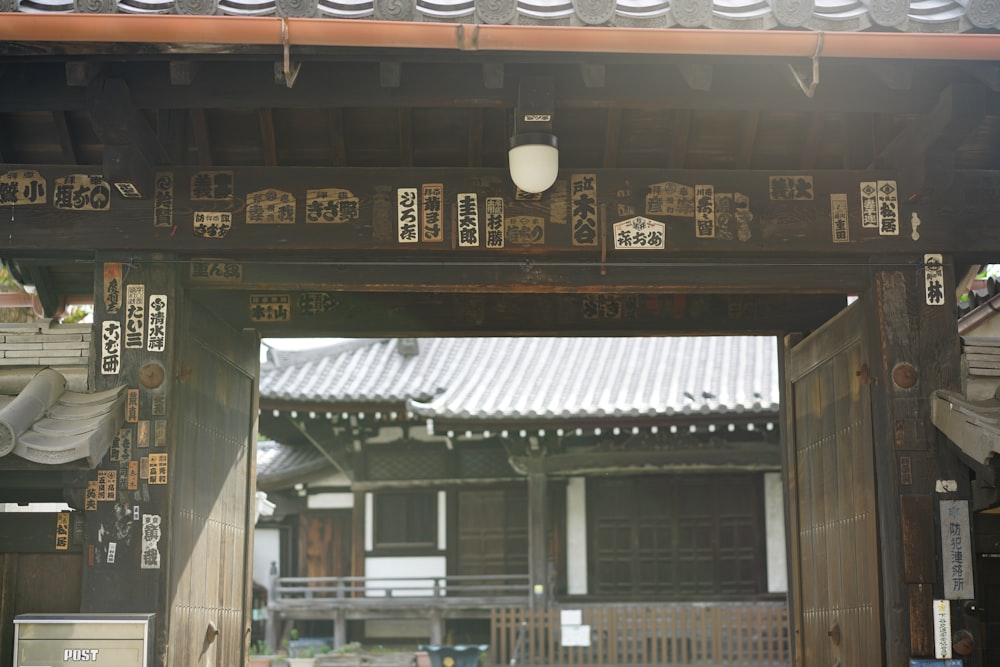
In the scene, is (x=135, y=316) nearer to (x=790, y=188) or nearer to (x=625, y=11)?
(x=625, y=11)

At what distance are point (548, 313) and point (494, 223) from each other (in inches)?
86.6

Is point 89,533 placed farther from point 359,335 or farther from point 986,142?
point 986,142

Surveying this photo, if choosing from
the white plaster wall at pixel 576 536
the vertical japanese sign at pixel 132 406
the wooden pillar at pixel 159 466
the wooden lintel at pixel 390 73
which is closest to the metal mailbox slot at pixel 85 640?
the wooden pillar at pixel 159 466

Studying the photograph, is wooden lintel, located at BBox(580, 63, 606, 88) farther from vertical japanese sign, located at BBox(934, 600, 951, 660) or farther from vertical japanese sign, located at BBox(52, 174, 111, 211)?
vertical japanese sign, located at BBox(934, 600, 951, 660)

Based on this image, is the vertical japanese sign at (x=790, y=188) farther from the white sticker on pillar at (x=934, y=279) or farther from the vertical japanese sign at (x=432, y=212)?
the vertical japanese sign at (x=432, y=212)

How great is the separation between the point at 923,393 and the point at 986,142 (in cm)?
182

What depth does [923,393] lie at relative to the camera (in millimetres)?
7695

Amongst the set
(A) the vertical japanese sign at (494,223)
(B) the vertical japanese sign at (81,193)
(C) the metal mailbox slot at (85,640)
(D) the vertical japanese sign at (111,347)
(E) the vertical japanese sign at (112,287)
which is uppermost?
(B) the vertical japanese sign at (81,193)

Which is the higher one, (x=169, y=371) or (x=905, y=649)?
(x=169, y=371)

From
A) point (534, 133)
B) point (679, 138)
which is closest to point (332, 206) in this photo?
point (534, 133)

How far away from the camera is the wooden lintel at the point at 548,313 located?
976cm

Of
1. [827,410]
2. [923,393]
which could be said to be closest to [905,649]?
[923,393]

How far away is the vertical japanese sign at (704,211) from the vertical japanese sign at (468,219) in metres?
1.41

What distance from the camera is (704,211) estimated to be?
7.90m
